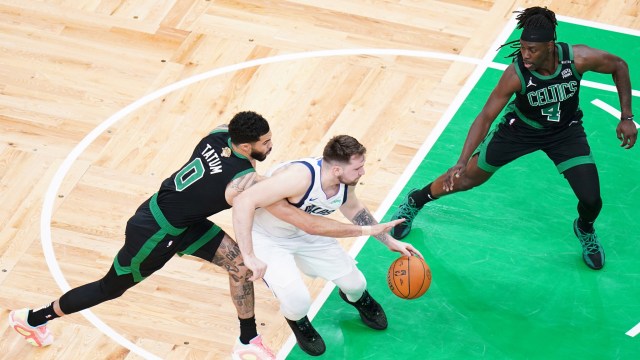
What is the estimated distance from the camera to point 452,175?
30.2 ft

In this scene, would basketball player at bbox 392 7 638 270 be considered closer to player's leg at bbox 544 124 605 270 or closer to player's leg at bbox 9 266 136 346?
player's leg at bbox 544 124 605 270

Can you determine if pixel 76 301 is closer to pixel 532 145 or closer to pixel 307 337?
pixel 307 337

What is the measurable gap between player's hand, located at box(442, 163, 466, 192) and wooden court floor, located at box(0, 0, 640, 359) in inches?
41.6

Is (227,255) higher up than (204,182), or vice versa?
(204,182)

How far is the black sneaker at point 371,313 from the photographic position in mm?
9195

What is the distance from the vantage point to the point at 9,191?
34.7ft

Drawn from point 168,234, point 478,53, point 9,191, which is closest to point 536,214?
point 478,53

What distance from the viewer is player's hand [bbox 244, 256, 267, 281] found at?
816 cm

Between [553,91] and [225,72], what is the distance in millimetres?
4062

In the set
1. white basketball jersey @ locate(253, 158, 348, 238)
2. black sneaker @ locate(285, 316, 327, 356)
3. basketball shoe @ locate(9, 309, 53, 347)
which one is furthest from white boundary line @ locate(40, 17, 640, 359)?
white basketball jersey @ locate(253, 158, 348, 238)

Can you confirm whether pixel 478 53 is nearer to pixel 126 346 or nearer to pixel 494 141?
pixel 494 141

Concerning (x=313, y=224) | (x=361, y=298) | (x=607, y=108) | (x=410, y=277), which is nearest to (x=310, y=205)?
(x=313, y=224)

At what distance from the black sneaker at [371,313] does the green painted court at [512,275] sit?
0.07 metres

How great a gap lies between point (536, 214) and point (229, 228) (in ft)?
8.71
